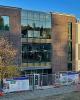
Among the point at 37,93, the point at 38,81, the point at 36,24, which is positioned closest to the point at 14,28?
the point at 36,24

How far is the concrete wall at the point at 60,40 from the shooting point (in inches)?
2438

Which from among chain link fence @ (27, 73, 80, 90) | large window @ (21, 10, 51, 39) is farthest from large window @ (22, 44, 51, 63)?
chain link fence @ (27, 73, 80, 90)

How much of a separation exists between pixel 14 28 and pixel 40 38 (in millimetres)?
5218

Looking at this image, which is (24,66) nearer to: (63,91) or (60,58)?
(60,58)

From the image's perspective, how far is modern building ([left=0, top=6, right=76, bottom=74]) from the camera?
55.4 m

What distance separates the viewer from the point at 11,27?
182 feet

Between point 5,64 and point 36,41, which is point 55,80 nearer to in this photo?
point 5,64

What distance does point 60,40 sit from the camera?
6334cm

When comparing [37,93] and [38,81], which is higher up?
[38,81]

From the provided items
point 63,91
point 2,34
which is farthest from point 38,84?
point 2,34

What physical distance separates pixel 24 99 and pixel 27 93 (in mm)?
3567

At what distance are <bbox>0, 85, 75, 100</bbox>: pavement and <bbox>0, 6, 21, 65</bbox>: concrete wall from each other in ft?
54.3

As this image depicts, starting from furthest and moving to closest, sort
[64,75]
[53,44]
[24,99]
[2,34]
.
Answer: [53,44] < [2,34] < [64,75] < [24,99]

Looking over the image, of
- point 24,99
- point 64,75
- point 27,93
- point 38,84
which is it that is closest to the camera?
point 24,99
